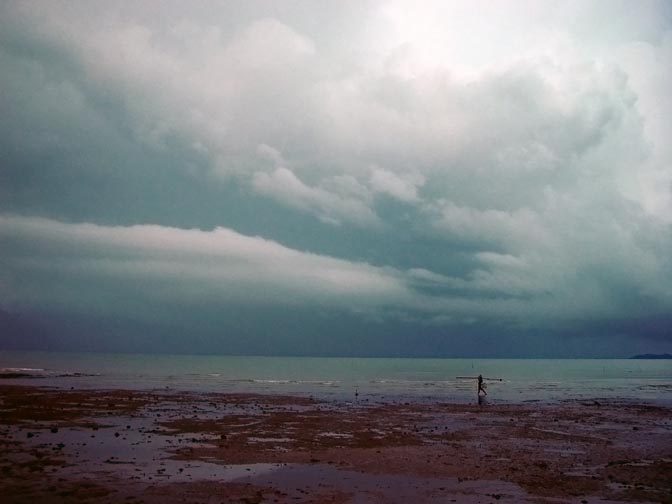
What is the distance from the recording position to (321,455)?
26438mm

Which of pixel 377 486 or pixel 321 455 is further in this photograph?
pixel 321 455

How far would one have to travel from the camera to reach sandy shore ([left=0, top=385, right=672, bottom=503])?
1900 cm

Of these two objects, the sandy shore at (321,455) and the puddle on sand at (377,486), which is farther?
the sandy shore at (321,455)

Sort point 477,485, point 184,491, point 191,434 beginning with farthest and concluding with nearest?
1. point 191,434
2. point 477,485
3. point 184,491

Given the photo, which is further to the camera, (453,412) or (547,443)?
(453,412)

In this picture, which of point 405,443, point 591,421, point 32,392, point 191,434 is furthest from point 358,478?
point 32,392

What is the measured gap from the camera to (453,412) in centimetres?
4966

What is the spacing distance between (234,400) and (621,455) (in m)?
40.7

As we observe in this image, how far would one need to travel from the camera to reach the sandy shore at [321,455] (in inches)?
748

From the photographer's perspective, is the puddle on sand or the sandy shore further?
the sandy shore

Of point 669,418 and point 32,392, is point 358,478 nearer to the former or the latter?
point 669,418

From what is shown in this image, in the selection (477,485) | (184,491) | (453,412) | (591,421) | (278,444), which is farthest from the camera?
(453,412)

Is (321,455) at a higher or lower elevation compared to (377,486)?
lower

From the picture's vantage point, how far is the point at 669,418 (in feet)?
150
